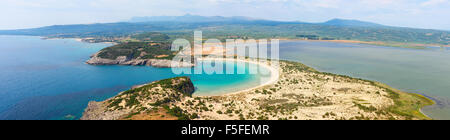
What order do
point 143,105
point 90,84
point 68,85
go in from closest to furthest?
point 143,105
point 68,85
point 90,84

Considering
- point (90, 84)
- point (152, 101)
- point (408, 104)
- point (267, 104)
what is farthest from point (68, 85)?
point (408, 104)

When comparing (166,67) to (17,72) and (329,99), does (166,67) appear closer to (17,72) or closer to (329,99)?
(17,72)

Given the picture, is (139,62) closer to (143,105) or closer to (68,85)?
(68,85)

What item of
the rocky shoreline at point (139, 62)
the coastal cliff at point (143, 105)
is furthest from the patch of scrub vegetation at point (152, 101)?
the rocky shoreline at point (139, 62)

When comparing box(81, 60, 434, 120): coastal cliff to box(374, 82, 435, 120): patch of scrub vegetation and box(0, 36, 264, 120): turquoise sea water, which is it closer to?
box(374, 82, 435, 120): patch of scrub vegetation

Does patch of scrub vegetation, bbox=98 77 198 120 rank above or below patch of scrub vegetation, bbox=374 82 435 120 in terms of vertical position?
above

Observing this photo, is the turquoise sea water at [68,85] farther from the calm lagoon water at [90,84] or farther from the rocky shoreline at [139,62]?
the rocky shoreline at [139,62]

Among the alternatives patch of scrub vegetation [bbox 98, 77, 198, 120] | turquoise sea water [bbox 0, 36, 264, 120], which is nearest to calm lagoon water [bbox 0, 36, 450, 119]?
turquoise sea water [bbox 0, 36, 264, 120]

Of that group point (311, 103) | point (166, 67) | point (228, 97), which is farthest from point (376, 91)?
point (166, 67)
